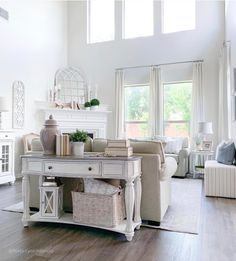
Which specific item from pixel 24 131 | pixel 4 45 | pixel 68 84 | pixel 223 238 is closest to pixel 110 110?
pixel 68 84

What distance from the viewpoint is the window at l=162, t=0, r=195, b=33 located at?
675 centimetres

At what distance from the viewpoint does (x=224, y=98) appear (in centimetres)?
586

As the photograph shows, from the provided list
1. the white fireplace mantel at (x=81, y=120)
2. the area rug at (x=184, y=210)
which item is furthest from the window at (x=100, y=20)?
the area rug at (x=184, y=210)

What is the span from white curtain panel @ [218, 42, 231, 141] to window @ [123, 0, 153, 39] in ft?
7.26

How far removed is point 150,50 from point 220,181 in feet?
13.9

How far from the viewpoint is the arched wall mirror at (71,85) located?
739 centimetres

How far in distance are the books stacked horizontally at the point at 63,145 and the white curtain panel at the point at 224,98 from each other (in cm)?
399

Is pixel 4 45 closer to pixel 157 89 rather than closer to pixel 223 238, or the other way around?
pixel 157 89

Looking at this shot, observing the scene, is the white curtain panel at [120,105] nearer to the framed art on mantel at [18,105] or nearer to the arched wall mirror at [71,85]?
the arched wall mirror at [71,85]

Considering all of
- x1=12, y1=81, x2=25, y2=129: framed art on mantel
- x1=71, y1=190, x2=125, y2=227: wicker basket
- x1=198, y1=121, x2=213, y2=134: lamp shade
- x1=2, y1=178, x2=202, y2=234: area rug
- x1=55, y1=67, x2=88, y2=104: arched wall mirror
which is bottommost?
x1=2, y1=178, x2=202, y2=234: area rug

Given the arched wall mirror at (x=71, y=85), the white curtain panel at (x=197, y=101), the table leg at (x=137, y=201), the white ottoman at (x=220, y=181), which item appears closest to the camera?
the table leg at (x=137, y=201)

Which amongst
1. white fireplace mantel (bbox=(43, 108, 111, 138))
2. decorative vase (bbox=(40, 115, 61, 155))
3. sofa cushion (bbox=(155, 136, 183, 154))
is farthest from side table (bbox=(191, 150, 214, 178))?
decorative vase (bbox=(40, 115, 61, 155))

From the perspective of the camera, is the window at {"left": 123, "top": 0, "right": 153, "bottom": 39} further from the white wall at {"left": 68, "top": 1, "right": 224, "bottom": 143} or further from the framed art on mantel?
the framed art on mantel

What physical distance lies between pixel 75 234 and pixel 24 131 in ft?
13.2
